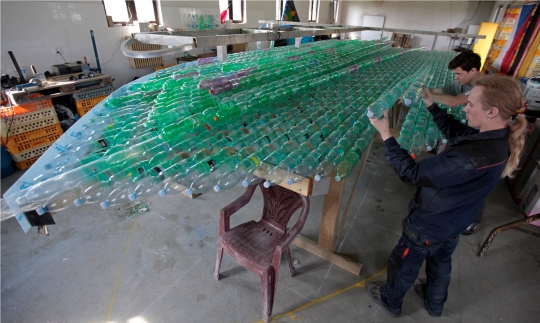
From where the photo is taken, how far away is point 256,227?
225 cm

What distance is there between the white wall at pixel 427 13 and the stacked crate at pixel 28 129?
1379 cm

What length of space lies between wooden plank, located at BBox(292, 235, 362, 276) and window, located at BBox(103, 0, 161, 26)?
585 cm

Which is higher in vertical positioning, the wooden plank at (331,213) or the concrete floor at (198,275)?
the wooden plank at (331,213)

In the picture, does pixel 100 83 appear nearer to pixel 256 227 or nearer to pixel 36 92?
pixel 36 92

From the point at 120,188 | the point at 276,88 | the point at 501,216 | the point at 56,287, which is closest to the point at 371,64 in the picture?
the point at 276,88

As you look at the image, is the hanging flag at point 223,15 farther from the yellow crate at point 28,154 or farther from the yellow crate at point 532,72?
the yellow crate at point 532,72

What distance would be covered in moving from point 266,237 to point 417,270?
3.55ft

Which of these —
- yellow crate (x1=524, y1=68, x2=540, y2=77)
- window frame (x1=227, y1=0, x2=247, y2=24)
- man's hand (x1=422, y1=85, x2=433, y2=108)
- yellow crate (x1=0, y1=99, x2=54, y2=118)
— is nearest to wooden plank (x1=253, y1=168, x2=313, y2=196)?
man's hand (x1=422, y1=85, x2=433, y2=108)

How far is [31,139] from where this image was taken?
389cm

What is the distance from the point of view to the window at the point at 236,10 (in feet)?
26.4

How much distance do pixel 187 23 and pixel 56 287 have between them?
6480 mm

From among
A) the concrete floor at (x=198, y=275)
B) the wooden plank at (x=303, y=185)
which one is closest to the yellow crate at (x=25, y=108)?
the concrete floor at (x=198, y=275)

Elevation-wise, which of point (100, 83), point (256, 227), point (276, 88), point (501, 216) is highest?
point (276, 88)

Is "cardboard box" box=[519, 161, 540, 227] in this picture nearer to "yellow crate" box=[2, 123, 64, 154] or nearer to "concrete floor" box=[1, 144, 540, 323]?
"concrete floor" box=[1, 144, 540, 323]
